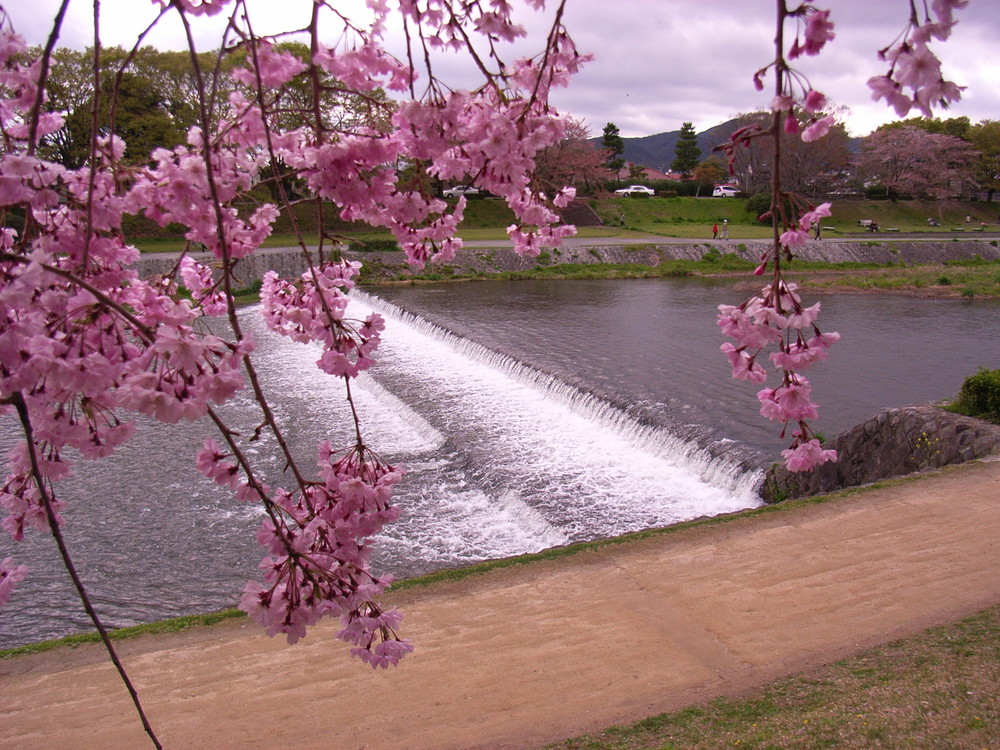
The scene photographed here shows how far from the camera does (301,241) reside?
1.78 meters

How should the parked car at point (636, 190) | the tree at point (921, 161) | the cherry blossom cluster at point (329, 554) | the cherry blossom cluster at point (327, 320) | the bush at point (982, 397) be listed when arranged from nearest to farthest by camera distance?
the cherry blossom cluster at point (329, 554) → the cherry blossom cluster at point (327, 320) → the bush at point (982, 397) → the tree at point (921, 161) → the parked car at point (636, 190)

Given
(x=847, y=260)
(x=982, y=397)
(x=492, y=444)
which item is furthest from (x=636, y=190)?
(x=982, y=397)

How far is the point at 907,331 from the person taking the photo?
16.2 meters

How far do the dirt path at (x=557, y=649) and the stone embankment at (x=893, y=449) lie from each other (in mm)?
1607

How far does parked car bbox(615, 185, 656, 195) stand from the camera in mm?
49750

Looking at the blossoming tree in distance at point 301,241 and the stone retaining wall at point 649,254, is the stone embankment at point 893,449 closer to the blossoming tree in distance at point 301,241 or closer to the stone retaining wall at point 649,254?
the blossoming tree in distance at point 301,241

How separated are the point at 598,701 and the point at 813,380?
8.73 meters

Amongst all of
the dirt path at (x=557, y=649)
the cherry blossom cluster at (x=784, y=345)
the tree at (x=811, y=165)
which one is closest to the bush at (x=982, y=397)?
the dirt path at (x=557, y=649)

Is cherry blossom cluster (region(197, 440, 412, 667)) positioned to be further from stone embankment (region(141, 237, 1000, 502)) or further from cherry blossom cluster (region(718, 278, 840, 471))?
cherry blossom cluster (region(718, 278, 840, 471))

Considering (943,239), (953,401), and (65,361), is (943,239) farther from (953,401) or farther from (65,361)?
(65,361)

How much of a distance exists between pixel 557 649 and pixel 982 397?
613cm

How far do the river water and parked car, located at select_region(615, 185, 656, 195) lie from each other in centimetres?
3393

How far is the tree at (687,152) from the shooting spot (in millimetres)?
59969

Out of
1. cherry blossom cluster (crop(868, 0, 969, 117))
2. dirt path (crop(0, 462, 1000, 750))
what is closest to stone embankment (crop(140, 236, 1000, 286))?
dirt path (crop(0, 462, 1000, 750))
